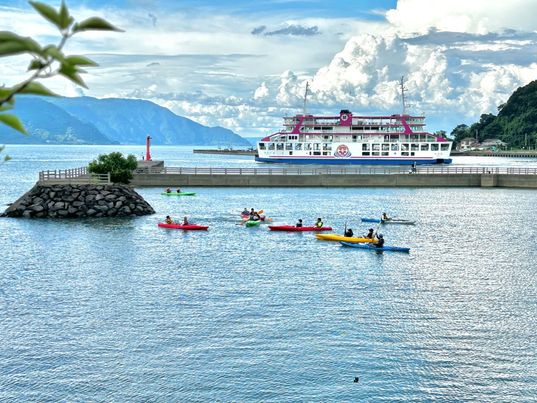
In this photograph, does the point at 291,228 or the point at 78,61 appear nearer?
the point at 78,61

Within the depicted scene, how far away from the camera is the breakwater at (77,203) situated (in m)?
60.6

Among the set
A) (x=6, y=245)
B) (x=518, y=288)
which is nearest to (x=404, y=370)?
(x=518, y=288)

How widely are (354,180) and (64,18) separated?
93812mm

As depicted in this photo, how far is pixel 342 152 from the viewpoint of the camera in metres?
147

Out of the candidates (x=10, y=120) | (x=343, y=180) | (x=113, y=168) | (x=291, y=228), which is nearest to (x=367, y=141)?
(x=343, y=180)

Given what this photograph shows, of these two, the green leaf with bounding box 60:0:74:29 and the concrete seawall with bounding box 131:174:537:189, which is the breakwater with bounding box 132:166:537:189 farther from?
the green leaf with bounding box 60:0:74:29

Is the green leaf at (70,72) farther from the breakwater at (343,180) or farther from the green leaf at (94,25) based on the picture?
the breakwater at (343,180)

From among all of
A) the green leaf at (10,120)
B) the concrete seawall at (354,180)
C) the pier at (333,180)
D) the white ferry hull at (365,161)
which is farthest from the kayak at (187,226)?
the white ferry hull at (365,161)

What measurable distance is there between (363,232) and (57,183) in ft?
93.0

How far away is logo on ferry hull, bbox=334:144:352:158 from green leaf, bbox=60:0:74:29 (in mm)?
146224

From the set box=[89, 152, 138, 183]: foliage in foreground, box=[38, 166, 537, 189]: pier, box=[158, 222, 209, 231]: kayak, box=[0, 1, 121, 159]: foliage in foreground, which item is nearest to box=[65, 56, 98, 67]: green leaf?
box=[0, 1, 121, 159]: foliage in foreground

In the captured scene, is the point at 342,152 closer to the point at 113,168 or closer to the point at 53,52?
the point at 113,168

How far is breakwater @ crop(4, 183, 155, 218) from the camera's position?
199ft

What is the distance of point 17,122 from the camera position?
2457mm
